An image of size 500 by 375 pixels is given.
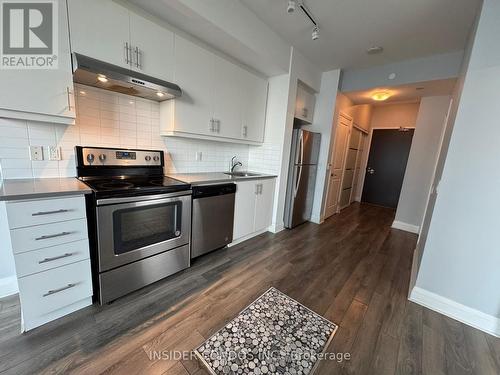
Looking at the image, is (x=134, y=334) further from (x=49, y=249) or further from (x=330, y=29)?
(x=330, y=29)

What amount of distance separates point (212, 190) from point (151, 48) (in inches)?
55.4

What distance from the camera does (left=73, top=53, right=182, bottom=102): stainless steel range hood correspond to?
4.58 ft

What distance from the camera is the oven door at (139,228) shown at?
1451 millimetres

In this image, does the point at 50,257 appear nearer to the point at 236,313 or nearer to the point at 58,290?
the point at 58,290

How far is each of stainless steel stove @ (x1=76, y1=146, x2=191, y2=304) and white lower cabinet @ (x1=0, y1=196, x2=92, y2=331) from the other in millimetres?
81

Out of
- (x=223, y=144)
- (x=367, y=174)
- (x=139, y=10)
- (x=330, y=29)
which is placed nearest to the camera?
(x=139, y=10)

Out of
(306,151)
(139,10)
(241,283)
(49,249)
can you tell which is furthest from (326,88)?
(49,249)

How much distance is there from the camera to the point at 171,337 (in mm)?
1353

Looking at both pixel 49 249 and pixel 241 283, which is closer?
pixel 49 249

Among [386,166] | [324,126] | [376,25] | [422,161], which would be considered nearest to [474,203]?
[376,25]

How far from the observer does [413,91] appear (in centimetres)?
326

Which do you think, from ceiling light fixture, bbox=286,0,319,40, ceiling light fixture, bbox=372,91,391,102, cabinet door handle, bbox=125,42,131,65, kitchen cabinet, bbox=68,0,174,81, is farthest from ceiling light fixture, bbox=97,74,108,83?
ceiling light fixture, bbox=372,91,391,102

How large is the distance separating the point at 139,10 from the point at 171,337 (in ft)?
8.36

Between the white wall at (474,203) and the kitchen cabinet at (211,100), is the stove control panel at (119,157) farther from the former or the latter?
the white wall at (474,203)
